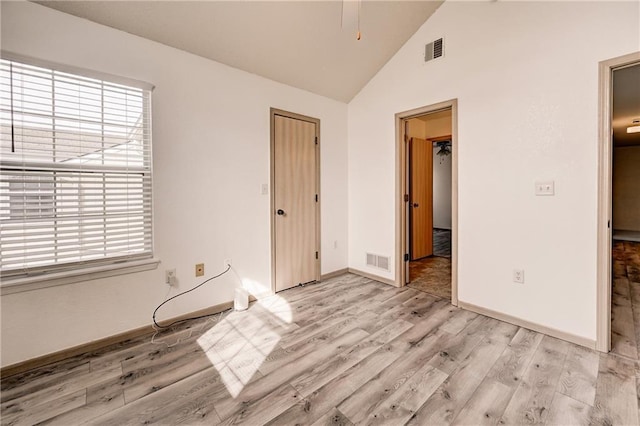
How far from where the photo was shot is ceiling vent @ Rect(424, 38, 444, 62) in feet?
9.50

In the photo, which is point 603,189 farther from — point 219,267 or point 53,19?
point 53,19

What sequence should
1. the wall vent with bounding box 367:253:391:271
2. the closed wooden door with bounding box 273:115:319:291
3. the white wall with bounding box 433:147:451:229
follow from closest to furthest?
the closed wooden door with bounding box 273:115:319:291 → the wall vent with bounding box 367:253:391:271 → the white wall with bounding box 433:147:451:229

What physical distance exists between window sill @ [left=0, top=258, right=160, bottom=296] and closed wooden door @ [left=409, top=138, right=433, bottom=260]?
3.76 m

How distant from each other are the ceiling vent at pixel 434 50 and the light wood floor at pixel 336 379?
2.68 metres

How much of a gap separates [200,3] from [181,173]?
1.35 m

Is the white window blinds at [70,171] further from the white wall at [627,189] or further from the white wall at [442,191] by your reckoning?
the white wall at [627,189]

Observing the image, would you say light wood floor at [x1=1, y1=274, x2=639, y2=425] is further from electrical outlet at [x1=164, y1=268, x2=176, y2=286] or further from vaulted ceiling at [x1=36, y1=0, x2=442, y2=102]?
vaulted ceiling at [x1=36, y1=0, x2=442, y2=102]

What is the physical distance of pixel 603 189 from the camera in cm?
200

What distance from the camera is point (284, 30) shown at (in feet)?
8.53

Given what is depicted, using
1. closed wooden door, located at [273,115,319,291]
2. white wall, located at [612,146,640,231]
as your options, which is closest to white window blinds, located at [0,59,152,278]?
closed wooden door, located at [273,115,319,291]

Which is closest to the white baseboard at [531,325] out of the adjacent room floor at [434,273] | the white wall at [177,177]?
the adjacent room floor at [434,273]

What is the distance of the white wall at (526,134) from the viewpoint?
2.07 m

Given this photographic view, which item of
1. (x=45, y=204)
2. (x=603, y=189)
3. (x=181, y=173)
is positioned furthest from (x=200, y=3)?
(x=603, y=189)

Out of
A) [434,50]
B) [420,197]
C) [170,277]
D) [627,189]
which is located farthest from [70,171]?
[627,189]
